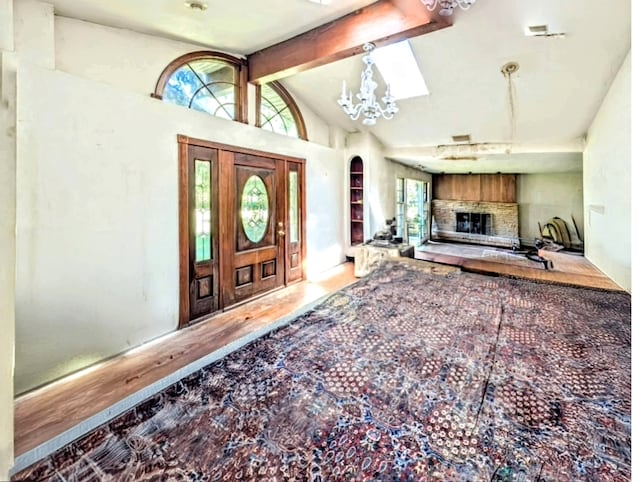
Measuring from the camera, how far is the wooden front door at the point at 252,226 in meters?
3.83

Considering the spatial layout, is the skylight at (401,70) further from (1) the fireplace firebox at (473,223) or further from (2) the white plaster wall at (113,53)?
(1) the fireplace firebox at (473,223)

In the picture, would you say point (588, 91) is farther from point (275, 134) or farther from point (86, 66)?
point (86, 66)

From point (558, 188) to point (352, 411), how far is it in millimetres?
8951

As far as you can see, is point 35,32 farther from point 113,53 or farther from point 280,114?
point 280,114

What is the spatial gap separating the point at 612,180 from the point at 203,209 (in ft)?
14.3

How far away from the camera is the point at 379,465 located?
33.7 inches

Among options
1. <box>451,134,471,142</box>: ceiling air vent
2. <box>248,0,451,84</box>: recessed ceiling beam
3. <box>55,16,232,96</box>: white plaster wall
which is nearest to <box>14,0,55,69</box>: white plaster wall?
<box>55,16,232,96</box>: white plaster wall

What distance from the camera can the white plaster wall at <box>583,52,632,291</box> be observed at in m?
3.00

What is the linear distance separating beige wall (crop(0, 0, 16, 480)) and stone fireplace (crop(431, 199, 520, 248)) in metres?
9.30

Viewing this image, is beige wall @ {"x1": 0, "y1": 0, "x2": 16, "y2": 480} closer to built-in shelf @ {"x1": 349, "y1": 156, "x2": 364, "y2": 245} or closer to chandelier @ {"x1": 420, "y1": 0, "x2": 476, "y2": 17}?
chandelier @ {"x1": 420, "y1": 0, "x2": 476, "y2": 17}

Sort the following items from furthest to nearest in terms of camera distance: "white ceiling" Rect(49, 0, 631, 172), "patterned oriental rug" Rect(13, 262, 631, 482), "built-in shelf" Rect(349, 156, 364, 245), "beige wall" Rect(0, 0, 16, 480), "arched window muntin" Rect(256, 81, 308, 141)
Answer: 1. "built-in shelf" Rect(349, 156, 364, 245)
2. "arched window muntin" Rect(256, 81, 308, 141)
3. "white ceiling" Rect(49, 0, 631, 172)
4. "patterned oriental rug" Rect(13, 262, 631, 482)
5. "beige wall" Rect(0, 0, 16, 480)

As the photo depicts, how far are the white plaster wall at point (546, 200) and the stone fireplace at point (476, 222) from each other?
0.97 feet

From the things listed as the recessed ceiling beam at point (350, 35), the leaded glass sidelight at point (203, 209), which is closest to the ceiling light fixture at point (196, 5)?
the recessed ceiling beam at point (350, 35)
